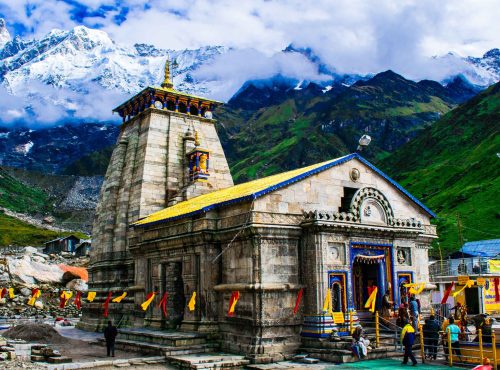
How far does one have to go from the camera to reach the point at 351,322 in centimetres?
2042

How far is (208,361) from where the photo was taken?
1889cm

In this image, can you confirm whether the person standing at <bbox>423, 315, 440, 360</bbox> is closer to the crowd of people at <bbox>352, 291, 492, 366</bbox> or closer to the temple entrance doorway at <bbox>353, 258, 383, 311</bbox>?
the crowd of people at <bbox>352, 291, 492, 366</bbox>

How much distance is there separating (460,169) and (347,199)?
95055 mm

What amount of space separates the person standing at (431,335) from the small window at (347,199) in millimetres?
5710

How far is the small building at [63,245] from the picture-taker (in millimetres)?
79312

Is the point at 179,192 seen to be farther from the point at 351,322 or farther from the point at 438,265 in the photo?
the point at 438,265

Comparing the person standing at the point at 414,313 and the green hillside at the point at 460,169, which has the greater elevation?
the green hillside at the point at 460,169

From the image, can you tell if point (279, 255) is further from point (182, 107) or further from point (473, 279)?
point (473, 279)

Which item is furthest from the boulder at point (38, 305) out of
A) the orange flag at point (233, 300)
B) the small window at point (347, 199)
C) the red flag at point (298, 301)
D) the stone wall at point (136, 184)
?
the small window at point (347, 199)

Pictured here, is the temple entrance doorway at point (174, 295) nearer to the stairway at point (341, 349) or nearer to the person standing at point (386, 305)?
the stairway at point (341, 349)

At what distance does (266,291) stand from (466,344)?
23.5ft

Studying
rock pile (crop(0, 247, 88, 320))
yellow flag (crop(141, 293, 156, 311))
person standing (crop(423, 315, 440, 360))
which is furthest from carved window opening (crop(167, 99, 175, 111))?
person standing (crop(423, 315, 440, 360))

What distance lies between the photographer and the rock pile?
40938 millimetres

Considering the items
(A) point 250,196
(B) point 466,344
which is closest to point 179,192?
(A) point 250,196
